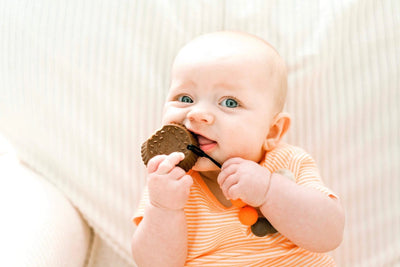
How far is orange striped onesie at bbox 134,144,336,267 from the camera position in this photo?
1032 mm

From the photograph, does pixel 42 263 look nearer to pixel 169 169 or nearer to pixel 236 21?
pixel 169 169

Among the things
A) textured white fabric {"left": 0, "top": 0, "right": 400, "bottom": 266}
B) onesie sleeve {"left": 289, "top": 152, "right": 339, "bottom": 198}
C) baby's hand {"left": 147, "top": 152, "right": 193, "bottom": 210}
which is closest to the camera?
baby's hand {"left": 147, "top": 152, "right": 193, "bottom": 210}

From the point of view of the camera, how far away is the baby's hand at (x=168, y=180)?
3.03 feet

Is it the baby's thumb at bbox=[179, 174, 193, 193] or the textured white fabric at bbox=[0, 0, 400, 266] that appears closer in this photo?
the baby's thumb at bbox=[179, 174, 193, 193]

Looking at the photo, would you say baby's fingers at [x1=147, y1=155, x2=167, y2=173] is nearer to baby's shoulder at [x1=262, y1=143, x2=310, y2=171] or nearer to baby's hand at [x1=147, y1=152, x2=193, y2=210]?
baby's hand at [x1=147, y1=152, x2=193, y2=210]

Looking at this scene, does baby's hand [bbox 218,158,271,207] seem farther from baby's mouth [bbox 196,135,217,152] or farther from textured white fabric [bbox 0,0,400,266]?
textured white fabric [bbox 0,0,400,266]

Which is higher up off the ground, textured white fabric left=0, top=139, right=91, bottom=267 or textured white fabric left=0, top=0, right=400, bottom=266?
textured white fabric left=0, top=0, right=400, bottom=266

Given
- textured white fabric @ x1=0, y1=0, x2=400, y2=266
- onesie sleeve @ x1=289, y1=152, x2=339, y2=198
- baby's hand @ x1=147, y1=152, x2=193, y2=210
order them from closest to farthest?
baby's hand @ x1=147, y1=152, x2=193, y2=210 < onesie sleeve @ x1=289, y1=152, x2=339, y2=198 < textured white fabric @ x1=0, y1=0, x2=400, y2=266

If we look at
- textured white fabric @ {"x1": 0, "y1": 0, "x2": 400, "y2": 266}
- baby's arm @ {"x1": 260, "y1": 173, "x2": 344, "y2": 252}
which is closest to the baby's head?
baby's arm @ {"x1": 260, "y1": 173, "x2": 344, "y2": 252}

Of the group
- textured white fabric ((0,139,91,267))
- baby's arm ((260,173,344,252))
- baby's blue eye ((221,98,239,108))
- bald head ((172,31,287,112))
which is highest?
bald head ((172,31,287,112))

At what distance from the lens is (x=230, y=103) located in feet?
3.27

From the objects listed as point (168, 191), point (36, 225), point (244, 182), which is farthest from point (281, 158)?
point (36, 225)

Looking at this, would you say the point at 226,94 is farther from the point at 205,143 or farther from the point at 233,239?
the point at 233,239

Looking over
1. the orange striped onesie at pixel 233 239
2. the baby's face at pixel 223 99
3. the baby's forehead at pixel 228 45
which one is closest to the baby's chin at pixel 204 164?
the baby's face at pixel 223 99
